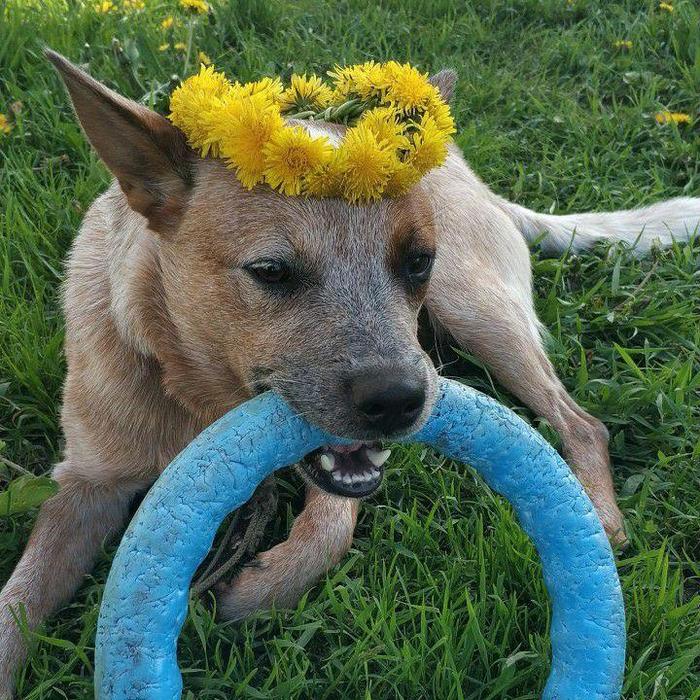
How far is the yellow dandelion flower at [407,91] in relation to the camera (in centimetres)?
247

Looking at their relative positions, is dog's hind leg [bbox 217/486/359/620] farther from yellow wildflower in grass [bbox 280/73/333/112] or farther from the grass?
yellow wildflower in grass [bbox 280/73/333/112]

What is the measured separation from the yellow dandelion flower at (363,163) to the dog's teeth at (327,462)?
0.67 meters

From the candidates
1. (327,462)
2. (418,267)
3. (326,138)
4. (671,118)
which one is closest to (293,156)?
(326,138)

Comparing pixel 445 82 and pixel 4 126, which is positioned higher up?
pixel 445 82

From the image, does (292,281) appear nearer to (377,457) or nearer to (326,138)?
(326,138)

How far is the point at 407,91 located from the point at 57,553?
160 cm

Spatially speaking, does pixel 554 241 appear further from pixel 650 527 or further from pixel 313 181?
pixel 313 181

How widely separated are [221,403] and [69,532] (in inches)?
23.2

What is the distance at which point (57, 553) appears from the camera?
Result: 8.69 ft

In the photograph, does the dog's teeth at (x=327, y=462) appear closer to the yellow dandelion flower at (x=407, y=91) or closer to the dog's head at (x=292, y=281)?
the dog's head at (x=292, y=281)

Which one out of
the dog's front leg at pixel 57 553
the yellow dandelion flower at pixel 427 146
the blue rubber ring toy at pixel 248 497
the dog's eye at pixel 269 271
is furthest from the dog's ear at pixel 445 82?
the dog's front leg at pixel 57 553

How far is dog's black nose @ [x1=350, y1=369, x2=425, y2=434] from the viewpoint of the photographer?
7.20 ft

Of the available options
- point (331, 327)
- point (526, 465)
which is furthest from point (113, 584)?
point (526, 465)

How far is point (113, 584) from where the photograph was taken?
198 cm
